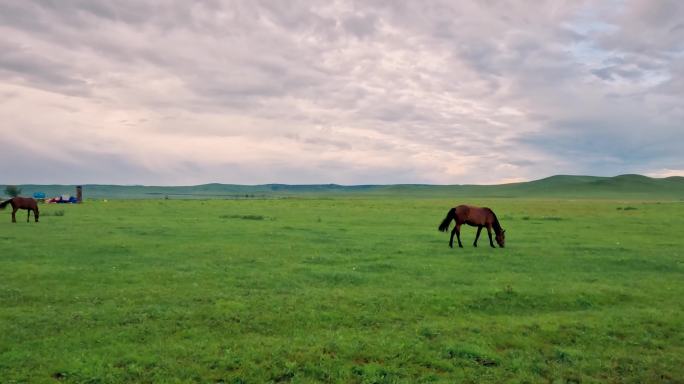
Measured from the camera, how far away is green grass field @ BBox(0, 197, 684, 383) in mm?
8375

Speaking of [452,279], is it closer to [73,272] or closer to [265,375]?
[265,375]

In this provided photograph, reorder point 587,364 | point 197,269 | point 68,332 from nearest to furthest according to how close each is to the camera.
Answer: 1. point 587,364
2. point 68,332
3. point 197,269

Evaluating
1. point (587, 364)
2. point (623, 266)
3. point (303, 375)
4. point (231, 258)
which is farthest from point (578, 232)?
point (303, 375)

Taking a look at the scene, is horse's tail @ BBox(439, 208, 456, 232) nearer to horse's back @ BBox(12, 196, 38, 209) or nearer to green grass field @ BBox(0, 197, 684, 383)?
green grass field @ BBox(0, 197, 684, 383)

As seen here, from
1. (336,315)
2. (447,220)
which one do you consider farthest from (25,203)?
(336,315)

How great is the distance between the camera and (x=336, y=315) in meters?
11.2

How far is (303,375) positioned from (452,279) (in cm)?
841

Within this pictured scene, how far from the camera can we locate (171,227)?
31688 millimetres

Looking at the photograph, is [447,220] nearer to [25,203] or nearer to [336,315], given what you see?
[336,315]

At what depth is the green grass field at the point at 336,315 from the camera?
8.38 meters

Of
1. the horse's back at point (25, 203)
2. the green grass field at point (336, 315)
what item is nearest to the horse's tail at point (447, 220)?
the green grass field at point (336, 315)

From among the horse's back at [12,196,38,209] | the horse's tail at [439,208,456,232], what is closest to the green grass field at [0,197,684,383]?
the horse's tail at [439,208,456,232]

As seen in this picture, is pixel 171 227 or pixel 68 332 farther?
pixel 171 227

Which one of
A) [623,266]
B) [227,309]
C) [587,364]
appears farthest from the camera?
[623,266]
